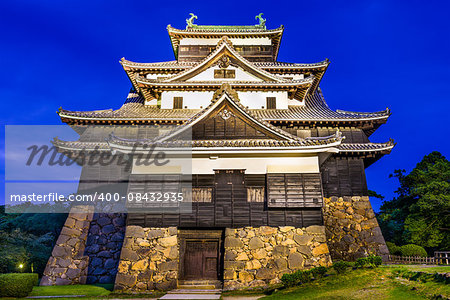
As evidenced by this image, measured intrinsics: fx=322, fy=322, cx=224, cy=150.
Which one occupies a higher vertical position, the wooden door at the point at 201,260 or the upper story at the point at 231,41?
the upper story at the point at 231,41

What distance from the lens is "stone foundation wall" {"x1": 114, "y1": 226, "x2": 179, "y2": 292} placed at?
13688 mm

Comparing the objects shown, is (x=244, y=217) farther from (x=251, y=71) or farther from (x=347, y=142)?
(x=251, y=71)

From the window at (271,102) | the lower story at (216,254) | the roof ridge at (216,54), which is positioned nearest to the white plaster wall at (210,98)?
the window at (271,102)

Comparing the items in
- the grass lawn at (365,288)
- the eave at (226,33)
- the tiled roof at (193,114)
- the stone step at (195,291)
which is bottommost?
the stone step at (195,291)

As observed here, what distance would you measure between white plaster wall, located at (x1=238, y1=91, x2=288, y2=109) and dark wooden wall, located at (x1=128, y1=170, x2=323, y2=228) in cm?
1042

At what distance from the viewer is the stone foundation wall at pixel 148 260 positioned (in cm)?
1369

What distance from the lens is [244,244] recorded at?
1422 cm

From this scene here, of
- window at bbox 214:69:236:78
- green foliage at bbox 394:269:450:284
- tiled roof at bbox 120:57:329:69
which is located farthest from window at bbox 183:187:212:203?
tiled roof at bbox 120:57:329:69

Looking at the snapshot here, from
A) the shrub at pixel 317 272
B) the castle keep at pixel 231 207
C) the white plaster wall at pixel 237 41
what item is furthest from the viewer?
the white plaster wall at pixel 237 41

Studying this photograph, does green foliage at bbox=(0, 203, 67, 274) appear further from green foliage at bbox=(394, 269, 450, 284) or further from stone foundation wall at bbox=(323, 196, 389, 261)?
green foliage at bbox=(394, 269, 450, 284)

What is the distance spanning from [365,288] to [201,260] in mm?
7069

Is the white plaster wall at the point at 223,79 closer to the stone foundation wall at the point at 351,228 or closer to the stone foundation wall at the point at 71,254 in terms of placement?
the stone foundation wall at the point at 351,228

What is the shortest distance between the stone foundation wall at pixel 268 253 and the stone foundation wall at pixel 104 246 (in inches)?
335

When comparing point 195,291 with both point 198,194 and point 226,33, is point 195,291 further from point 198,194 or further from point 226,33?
point 226,33
